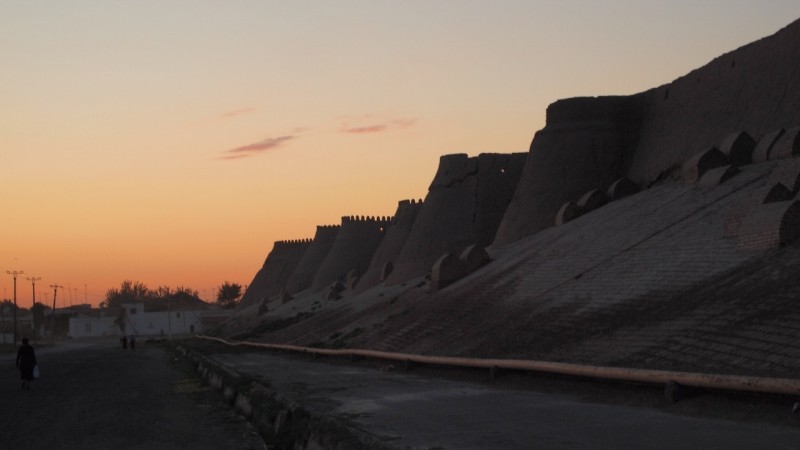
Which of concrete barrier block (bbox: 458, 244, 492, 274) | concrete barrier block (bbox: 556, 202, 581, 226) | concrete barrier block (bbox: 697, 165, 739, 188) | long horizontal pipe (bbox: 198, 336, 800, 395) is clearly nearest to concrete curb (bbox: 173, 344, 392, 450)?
long horizontal pipe (bbox: 198, 336, 800, 395)

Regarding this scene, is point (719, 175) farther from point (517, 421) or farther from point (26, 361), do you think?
point (26, 361)

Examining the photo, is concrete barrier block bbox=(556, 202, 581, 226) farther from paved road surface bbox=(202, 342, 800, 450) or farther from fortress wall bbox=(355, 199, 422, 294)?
fortress wall bbox=(355, 199, 422, 294)

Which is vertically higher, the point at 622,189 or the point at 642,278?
the point at 622,189

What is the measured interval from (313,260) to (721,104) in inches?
2157

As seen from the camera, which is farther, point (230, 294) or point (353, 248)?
point (230, 294)

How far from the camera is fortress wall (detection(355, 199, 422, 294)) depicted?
5516 centimetres

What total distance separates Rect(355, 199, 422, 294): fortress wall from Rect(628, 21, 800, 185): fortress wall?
2148 centimetres

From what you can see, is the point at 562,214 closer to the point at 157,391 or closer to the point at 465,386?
the point at 157,391

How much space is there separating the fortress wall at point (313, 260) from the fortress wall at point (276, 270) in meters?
10.2

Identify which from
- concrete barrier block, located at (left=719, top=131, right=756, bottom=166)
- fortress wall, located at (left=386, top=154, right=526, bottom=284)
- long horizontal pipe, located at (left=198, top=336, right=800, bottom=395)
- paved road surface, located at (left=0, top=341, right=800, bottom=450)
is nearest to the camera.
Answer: paved road surface, located at (left=0, top=341, right=800, bottom=450)

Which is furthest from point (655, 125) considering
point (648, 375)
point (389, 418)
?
point (389, 418)

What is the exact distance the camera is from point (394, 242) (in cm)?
5778

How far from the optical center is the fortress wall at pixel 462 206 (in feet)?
147

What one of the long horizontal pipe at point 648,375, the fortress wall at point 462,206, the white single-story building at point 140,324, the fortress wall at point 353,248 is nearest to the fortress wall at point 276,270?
the fortress wall at point 353,248
